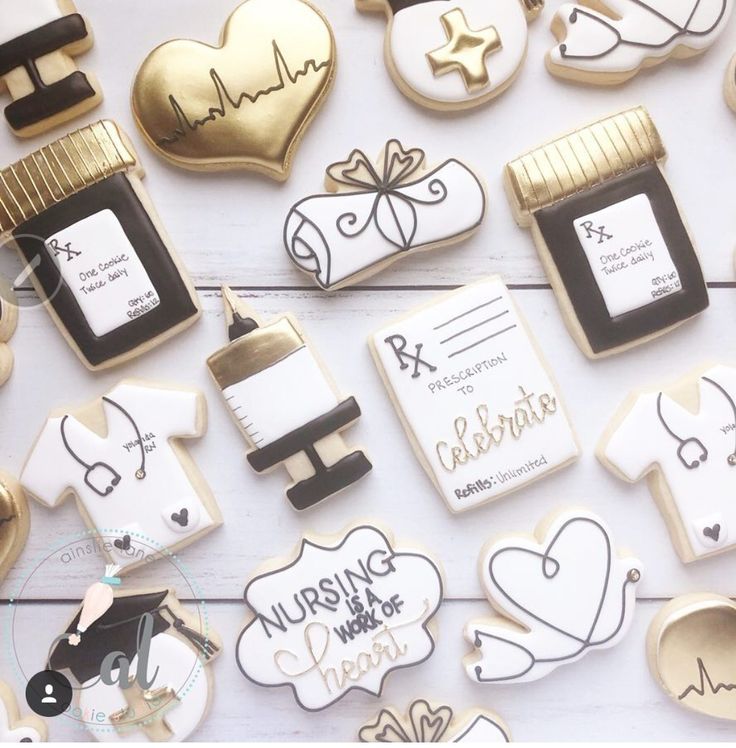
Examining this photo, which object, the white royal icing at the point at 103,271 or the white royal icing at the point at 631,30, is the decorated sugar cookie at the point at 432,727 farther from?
the white royal icing at the point at 631,30

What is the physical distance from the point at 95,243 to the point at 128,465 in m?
0.20

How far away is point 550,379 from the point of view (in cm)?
71

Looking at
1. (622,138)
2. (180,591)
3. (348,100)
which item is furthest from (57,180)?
(622,138)

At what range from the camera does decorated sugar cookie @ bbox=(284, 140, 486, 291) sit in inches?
27.0

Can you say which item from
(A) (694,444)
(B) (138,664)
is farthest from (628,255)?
(B) (138,664)

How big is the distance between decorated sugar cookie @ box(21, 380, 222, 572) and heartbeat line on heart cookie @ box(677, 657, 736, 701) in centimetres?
47

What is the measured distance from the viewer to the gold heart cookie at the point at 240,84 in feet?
2.24

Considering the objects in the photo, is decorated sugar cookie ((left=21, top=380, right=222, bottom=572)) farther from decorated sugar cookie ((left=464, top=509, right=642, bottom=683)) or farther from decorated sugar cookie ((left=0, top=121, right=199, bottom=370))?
decorated sugar cookie ((left=464, top=509, right=642, bottom=683))

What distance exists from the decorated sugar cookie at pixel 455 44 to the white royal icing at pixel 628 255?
159mm

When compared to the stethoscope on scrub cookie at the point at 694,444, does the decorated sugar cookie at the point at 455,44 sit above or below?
above

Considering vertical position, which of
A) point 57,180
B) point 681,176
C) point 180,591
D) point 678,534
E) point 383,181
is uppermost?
point 57,180

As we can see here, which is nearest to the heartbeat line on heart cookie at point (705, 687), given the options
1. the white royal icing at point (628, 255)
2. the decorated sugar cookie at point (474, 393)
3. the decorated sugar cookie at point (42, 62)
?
the decorated sugar cookie at point (474, 393)

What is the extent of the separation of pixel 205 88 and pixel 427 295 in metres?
0.28

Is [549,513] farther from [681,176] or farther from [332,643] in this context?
[681,176]
